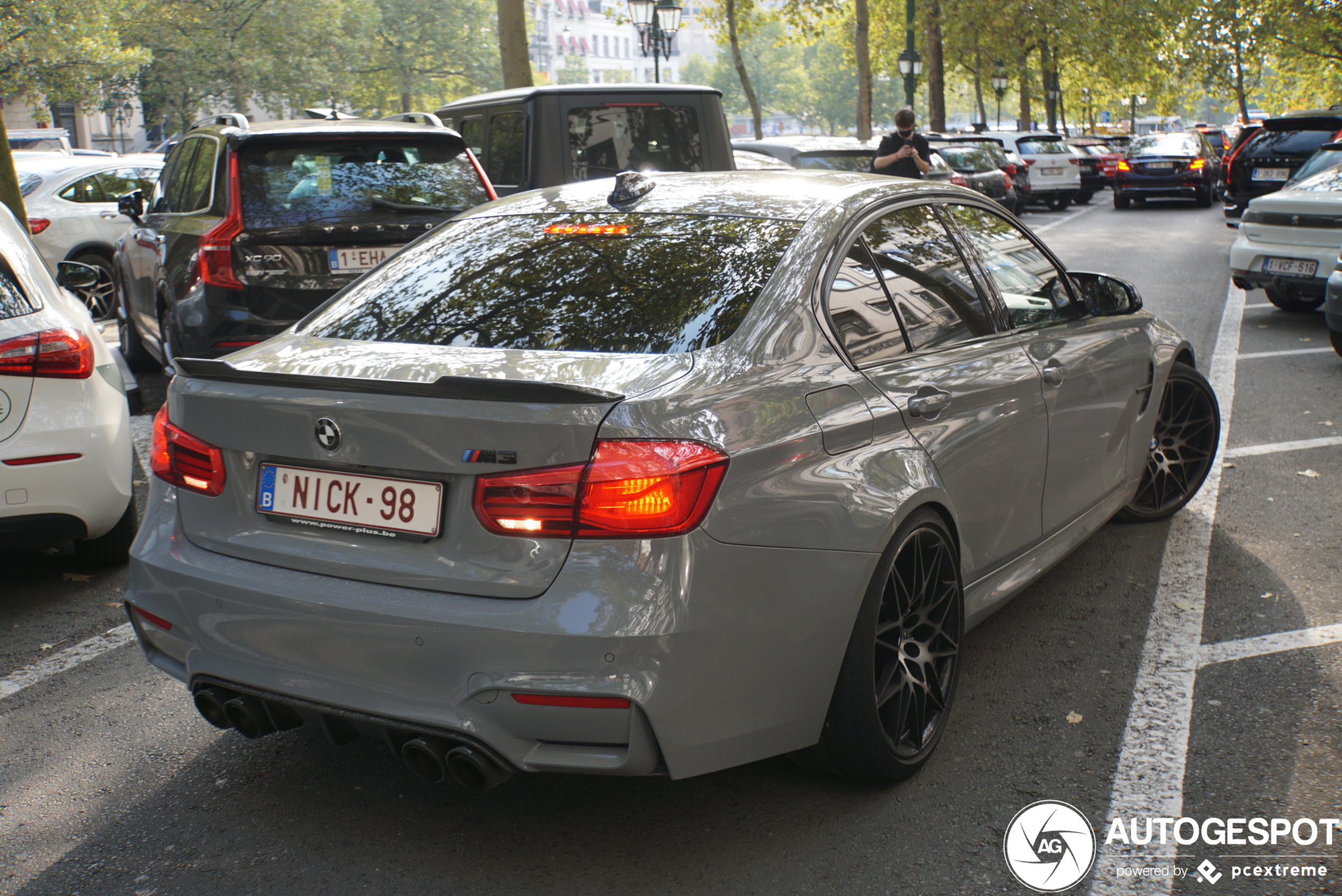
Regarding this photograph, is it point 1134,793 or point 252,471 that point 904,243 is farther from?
point 252,471

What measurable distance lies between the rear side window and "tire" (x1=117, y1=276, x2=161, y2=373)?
3.00 meters

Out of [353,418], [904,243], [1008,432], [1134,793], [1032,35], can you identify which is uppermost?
[1032,35]

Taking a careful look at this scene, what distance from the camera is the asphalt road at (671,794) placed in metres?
2.92

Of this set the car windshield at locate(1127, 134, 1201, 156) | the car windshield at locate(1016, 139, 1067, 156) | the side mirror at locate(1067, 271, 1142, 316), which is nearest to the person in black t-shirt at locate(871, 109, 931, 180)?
the side mirror at locate(1067, 271, 1142, 316)

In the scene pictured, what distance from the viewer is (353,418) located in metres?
2.81

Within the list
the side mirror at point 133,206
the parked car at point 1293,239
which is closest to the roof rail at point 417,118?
the side mirror at point 133,206

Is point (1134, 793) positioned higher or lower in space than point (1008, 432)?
lower

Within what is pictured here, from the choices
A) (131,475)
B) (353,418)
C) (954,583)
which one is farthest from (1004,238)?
(131,475)

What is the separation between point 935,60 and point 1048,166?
14.9 metres

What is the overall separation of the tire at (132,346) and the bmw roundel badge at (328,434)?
7.71 m

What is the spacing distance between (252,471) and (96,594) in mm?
2433

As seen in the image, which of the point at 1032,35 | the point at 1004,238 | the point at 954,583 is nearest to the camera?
the point at 954,583

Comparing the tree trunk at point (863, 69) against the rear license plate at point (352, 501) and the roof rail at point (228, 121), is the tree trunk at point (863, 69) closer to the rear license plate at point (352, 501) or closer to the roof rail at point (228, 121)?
the roof rail at point (228, 121)

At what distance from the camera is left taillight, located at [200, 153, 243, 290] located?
707cm
